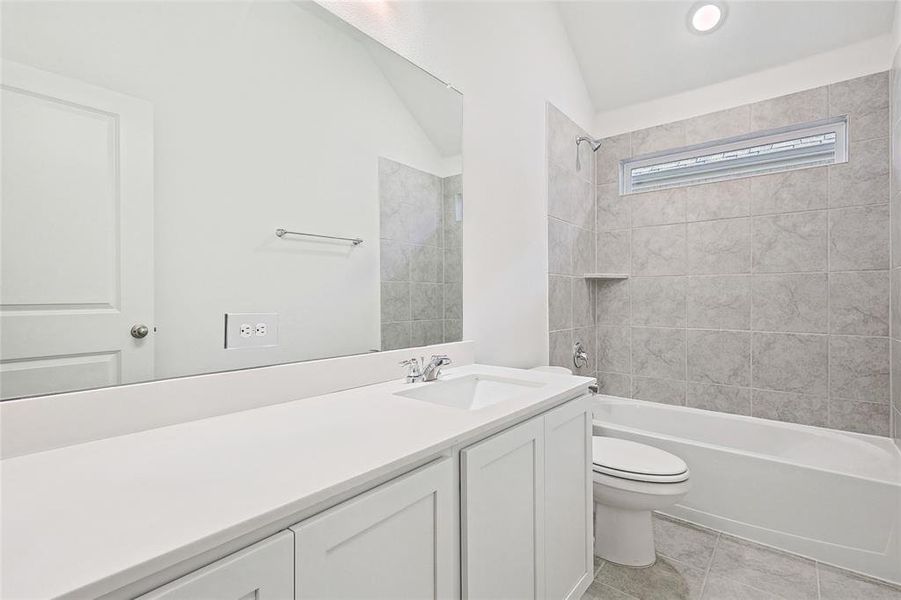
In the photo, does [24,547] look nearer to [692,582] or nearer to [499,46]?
[692,582]

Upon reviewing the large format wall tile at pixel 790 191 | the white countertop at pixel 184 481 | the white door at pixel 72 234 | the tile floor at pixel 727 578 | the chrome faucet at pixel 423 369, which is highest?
the large format wall tile at pixel 790 191

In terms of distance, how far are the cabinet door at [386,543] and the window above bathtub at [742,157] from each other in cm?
269

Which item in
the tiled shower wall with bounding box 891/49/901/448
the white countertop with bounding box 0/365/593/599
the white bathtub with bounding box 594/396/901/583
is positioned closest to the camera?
the white countertop with bounding box 0/365/593/599

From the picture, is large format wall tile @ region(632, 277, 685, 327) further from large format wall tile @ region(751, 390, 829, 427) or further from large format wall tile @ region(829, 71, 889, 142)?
large format wall tile @ region(829, 71, 889, 142)

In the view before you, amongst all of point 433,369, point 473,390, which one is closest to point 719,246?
point 473,390

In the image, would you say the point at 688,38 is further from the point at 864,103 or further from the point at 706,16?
the point at 864,103

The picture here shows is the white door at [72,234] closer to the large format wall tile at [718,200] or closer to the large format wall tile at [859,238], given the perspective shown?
the large format wall tile at [718,200]

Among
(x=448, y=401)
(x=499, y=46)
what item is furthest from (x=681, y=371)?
(x=499, y=46)

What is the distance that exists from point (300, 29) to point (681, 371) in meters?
2.74

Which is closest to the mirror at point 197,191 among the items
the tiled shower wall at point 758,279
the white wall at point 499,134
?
the white wall at point 499,134

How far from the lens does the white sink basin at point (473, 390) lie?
1500 millimetres

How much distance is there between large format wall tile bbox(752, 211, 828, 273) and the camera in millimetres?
2410

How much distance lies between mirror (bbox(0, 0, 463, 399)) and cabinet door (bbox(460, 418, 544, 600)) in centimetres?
62

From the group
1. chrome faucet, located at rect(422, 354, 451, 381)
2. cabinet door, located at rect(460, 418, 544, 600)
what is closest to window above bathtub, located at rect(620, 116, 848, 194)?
chrome faucet, located at rect(422, 354, 451, 381)
